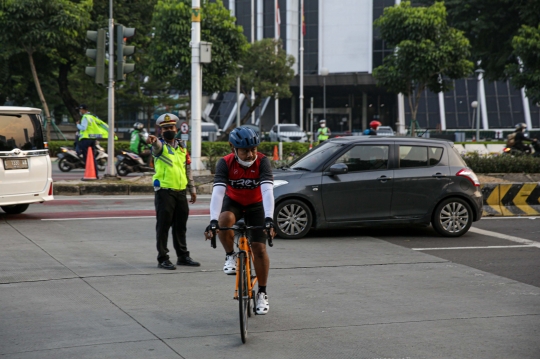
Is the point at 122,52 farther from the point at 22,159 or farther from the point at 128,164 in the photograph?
the point at 22,159

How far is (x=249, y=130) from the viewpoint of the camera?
6504 mm

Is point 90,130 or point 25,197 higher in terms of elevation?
point 90,130

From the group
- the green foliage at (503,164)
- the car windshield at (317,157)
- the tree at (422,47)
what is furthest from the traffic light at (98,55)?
the tree at (422,47)

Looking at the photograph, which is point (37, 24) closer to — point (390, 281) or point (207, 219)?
point (207, 219)

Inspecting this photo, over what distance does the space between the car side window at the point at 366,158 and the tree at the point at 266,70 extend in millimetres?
42813

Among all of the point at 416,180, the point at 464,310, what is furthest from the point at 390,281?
the point at 416,180

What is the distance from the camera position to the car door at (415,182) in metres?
12.2

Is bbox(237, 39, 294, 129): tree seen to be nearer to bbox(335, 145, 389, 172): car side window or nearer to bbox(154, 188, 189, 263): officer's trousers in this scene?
bbox(335, 145, 389, 172): car side window

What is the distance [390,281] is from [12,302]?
401 cm

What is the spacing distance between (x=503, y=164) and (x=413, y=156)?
30.0 feet

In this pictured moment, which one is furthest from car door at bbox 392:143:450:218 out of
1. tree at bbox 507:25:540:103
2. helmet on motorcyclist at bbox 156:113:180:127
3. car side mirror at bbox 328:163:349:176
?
tree at bbox 507:25:540:103

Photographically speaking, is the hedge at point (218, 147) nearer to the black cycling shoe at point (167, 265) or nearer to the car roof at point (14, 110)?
the car roof at point (14, 110)

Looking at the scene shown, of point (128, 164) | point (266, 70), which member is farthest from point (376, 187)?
point (266, 70)

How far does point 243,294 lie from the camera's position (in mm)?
6172
